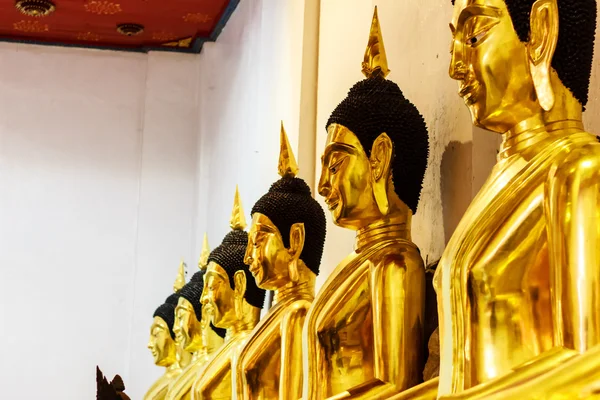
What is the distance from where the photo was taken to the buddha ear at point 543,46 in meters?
0.91

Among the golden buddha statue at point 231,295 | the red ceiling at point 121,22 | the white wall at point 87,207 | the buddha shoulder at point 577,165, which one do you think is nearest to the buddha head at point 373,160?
the buddha shoulder at point 577,165

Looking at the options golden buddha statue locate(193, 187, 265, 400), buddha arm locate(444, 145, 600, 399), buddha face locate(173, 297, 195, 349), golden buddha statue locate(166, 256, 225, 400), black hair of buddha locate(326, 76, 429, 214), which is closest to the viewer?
buddha arm locate(444, 145, 600, 399)

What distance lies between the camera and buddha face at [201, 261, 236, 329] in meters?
1.78

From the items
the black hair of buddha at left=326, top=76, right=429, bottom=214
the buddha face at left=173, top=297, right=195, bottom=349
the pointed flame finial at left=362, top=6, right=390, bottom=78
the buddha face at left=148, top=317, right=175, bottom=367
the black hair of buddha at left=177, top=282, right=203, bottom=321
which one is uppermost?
the pointed flame finial at left=362, top=6, right=390, bottom=78

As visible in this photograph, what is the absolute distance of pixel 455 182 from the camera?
1286 millimetres

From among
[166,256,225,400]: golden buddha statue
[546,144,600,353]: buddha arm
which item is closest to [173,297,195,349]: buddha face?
[166,256,225,400]: golden buddha statue

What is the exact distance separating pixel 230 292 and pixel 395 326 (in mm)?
714

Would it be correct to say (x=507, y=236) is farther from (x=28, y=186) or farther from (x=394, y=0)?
(x=28, y=186)

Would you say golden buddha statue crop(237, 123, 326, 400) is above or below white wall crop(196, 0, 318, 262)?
below

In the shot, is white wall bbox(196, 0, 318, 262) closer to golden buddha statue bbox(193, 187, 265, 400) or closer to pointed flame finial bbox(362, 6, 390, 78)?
golden buddha statue bbox(193, 187, 265, 400)

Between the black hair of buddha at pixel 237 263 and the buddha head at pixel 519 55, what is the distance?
90cm

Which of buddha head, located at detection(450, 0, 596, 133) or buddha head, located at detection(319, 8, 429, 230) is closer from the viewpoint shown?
buddha head, located at detection(450, 0, 596, 133)

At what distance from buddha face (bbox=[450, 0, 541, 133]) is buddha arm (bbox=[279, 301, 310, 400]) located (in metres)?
0.54

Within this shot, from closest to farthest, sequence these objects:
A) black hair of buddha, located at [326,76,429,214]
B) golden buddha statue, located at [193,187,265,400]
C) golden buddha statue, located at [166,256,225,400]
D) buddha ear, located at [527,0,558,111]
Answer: buddha ear, located at [527,0,558,111], black hair of buddha, located at [326,76,429,214], golden buddha statue, located at [193,187,265,400], golden buddha statue, located at [166,256,225,400]
